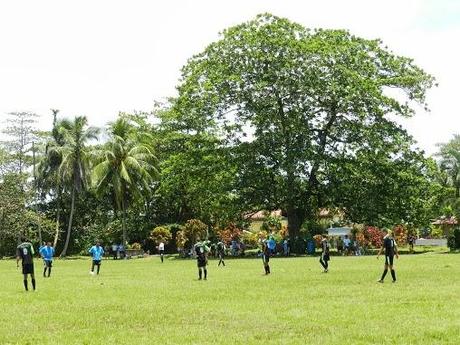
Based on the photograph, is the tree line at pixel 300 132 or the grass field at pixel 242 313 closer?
the grass field at pixel 242 313

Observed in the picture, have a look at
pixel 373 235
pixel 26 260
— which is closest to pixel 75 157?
pixel 373 235

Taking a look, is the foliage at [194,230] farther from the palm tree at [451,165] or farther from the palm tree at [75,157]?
the palm tree at [451,165]

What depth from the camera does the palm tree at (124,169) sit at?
200ft

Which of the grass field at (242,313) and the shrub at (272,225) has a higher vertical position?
the shrub at (272,225)

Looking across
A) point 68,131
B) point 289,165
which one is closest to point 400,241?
point 289,165

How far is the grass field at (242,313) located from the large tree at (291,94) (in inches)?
1047

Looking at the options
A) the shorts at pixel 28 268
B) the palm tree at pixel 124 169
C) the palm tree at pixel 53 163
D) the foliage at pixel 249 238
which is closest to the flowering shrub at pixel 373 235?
the foliage at pixel 249 238

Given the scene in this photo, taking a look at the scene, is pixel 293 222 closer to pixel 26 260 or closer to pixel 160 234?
pixel 160 234

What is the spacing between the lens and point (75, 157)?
6706 centimetres

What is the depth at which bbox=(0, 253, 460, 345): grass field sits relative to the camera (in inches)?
432

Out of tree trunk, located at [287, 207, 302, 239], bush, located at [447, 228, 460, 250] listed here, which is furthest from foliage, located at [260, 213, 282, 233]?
bush, located at [447, 228, 460, 250]

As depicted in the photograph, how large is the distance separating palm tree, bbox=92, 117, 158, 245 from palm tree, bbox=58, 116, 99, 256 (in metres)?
2.64

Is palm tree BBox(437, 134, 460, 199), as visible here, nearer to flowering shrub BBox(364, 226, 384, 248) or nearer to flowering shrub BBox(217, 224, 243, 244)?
flowering shrub BBox(364, 226, 384, 248)

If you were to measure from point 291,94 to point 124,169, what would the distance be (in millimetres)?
19208
